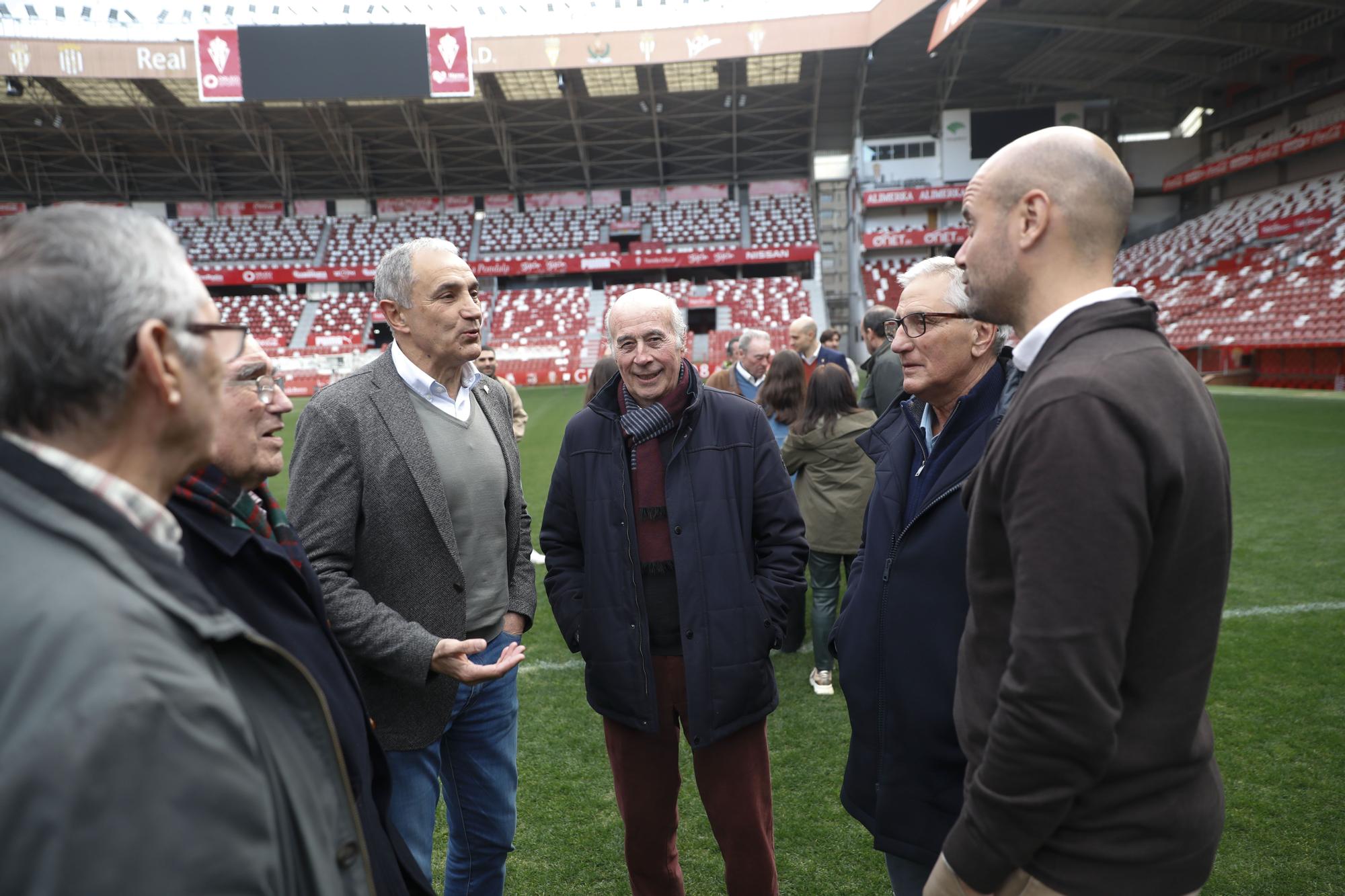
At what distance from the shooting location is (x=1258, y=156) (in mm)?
29562

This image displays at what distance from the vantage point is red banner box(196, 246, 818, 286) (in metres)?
40.2

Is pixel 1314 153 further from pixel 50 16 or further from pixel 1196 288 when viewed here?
pixel 50 16

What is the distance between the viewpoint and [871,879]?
9.86 feet

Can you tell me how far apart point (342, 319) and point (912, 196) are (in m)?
28.0

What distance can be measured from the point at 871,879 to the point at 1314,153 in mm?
36801

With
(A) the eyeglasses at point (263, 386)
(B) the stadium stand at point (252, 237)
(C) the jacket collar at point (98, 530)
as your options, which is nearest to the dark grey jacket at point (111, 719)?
(C) the jacket collar at point (98, 530)

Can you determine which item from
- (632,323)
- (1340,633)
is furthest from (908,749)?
(1340,633)

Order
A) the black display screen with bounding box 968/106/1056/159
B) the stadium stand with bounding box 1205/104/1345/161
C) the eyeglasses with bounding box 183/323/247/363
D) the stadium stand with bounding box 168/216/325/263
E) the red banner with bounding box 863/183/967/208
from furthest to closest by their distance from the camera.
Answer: the stadium stand with bounding box 168/216/325/263 < the red banner with bounding box 863/183/967/208 < the black display screen with bounding box 968/106/1056/159 < the stadium stand with bounding box 1205/104/1345/161 < the eyeglasses with bounding box 183/323/247/363

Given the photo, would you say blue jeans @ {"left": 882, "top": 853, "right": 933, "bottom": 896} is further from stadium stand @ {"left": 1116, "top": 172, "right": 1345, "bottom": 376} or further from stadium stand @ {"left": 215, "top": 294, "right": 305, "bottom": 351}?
stadium stand @ {"left": 215, "top": 294, "right": 305, "bottom": 351}

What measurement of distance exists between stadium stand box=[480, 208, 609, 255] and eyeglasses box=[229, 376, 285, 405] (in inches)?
1629

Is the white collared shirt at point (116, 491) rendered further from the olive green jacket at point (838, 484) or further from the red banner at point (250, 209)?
the red banner at point (250, 209)

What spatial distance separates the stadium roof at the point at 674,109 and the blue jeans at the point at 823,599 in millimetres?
24949

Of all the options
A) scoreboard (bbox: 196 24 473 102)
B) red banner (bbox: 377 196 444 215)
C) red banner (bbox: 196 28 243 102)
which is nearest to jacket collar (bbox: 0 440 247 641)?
scoreboard (bbox: 196 24 473 102)

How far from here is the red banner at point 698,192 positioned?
42625 millimetres
